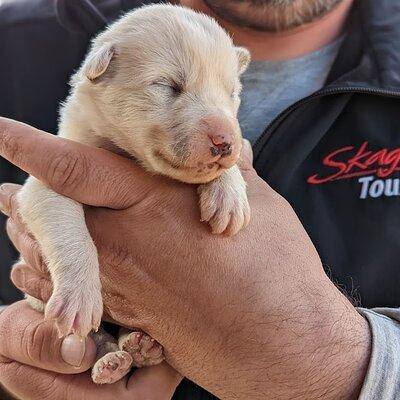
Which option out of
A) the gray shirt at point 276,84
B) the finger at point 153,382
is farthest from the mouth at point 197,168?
the gray shirt at point 276,84

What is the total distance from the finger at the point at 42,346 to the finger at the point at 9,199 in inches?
13.4

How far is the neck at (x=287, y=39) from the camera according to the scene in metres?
2.77

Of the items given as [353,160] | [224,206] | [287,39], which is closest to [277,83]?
[287,39]

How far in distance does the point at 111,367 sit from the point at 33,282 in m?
0.39

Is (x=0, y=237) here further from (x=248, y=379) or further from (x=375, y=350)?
(x=375, y=350)

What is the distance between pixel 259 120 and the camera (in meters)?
2.66

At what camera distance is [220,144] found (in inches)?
65.7

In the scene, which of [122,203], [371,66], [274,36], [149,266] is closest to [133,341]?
[149,266]

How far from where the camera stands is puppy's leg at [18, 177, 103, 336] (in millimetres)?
1714

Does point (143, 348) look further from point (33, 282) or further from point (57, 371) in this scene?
point (33, 282)

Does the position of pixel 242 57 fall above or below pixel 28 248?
above

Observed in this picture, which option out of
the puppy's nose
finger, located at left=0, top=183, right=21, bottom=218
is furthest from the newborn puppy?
finger, located at left=0, top=183, right=21, bottom=218

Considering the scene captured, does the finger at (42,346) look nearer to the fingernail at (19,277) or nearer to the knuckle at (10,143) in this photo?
the fingernail at (19,277)

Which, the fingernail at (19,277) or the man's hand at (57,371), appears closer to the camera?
the man's hand at (57,371)
